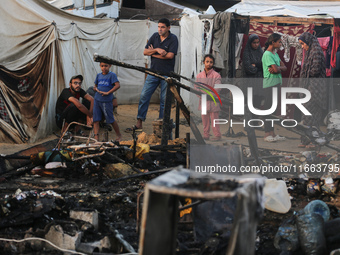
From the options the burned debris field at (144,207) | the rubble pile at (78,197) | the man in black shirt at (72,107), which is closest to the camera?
the burned debris field at (144,207)

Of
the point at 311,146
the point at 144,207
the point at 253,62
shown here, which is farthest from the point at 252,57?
the point at 144,207

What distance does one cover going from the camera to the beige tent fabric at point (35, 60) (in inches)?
288

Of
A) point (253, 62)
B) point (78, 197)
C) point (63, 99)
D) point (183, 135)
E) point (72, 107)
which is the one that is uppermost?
point (253, 62)

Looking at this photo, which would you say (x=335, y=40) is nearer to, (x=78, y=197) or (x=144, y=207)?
(x=78, y=197)

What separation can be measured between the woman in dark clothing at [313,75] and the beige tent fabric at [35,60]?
462 cm

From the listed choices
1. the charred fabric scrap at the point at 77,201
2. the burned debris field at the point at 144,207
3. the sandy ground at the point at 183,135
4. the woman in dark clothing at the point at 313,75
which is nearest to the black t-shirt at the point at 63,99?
the sandy ground at the point at 183,135

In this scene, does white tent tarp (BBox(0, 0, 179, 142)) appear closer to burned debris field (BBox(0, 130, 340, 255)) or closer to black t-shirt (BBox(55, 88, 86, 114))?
black t-shirt (BBox(55, 88, 86, 114))

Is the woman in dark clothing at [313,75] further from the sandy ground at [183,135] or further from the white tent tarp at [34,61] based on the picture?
the white tent tarp at [34,61]

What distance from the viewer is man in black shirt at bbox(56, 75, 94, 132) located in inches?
298

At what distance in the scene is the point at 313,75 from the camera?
27.0 feet

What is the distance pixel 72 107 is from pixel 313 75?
4.46 meters

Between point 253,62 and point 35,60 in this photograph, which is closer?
point 35,60

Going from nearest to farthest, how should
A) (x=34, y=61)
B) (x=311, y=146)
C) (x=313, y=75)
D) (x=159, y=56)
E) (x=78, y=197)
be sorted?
(x=78, y=197) → (x=311, y=146) → (x=159, y=56) → (x=34, y=61) → (x=313, y=75)

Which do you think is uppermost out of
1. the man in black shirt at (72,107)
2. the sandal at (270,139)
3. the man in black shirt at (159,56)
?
the man in black shirt at (159,56)
